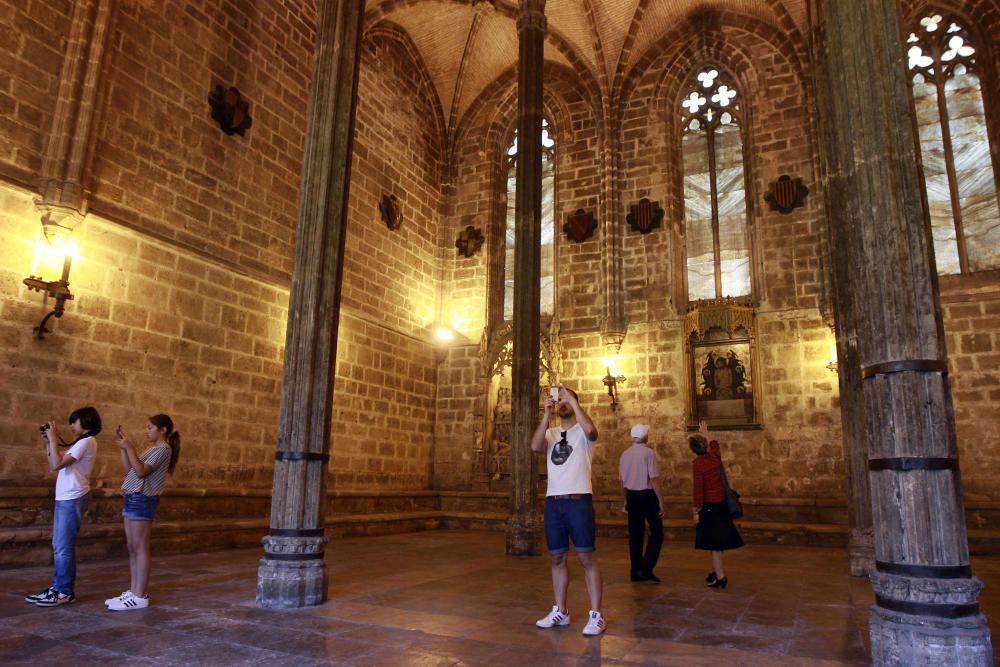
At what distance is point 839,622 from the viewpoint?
464 cm

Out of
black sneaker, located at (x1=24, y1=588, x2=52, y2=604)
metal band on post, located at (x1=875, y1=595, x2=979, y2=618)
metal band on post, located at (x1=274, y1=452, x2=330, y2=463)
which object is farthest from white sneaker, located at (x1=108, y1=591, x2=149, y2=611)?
metal band on post, located at (x1=875, y1=595, x2=979, y2=618)

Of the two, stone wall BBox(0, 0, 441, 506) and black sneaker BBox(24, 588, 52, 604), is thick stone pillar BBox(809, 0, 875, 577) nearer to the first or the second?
black sneaker BBox(24, 588, 52, 604)

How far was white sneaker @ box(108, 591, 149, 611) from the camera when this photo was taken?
4.62m

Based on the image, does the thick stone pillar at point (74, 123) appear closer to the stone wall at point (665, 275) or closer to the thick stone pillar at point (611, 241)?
the stone wall at point (665, 275)

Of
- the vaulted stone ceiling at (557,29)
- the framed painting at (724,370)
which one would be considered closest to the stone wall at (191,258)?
the vaulted stone ceiling at (557,29)

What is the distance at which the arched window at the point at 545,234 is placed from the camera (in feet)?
46.0

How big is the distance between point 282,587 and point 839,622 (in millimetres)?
3861

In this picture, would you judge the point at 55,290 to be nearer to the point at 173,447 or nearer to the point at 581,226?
the point at 173,447

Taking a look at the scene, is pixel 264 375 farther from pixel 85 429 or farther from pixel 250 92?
pixel 85 429

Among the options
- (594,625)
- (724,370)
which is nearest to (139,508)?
(594,625)

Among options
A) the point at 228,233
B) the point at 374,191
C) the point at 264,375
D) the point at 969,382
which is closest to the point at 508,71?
the point at 374,191

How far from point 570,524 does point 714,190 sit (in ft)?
33.7

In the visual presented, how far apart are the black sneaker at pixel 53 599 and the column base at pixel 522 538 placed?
4788mm

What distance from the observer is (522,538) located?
8.28 metres
